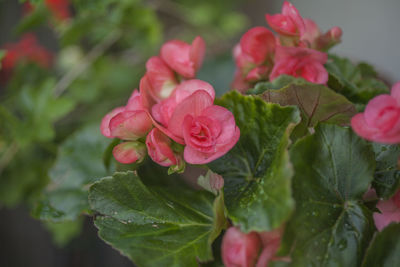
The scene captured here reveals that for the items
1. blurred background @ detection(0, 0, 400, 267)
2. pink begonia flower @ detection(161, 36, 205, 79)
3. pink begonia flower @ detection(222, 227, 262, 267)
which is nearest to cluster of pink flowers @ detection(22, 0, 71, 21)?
blurred background @ detection(0, 0, 400, 267)

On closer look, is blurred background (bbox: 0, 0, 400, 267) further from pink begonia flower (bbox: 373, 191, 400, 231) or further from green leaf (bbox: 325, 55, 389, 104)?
pink begonia flower (bbox: 373, 191, 400, 231)

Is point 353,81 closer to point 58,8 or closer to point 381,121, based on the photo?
point 381,121

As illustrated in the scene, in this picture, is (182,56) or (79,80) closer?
(182,56)

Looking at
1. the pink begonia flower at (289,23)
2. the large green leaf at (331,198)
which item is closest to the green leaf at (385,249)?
the large green leaf at (331,198)

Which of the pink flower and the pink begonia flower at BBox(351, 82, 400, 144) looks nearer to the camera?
the pink begonia flower at BBox(351, 82, 400, 144)

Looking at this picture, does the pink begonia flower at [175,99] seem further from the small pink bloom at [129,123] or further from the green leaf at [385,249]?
the green leaf at [385,249]

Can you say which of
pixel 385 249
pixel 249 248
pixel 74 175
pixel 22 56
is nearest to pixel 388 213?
pixel 385 249
